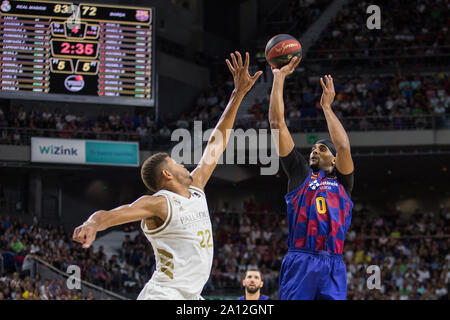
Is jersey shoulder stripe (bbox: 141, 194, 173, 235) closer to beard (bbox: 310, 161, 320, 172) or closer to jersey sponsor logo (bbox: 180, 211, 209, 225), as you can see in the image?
jersey sponsor logo (bbox: 180, 211, 209, 225)

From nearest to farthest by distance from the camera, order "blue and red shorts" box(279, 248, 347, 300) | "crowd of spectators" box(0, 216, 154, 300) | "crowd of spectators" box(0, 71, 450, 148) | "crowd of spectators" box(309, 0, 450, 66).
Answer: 1. "blue and red shorts" box(279, 248, 347, 300)
2. "crowd of spectators" box(0, 216, 154, 300)
3. "crowd of spectators" box(0, 71, 450, 148)
4. "crowd of spectators" box(309, 0, 450, 66)

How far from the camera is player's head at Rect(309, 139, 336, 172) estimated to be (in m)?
5.58

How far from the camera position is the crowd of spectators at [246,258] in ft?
57.3

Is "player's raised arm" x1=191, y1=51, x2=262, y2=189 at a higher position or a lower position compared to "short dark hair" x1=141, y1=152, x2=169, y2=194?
higher

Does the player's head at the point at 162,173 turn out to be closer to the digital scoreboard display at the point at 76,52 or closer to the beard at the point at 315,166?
the beard at the point at 315,166

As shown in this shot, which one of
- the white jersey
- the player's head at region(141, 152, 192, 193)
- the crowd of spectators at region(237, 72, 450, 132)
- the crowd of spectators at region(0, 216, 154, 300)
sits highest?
the crowd of spectators at region(237, 72, 450, 132)

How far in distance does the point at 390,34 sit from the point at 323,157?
20.0 metres

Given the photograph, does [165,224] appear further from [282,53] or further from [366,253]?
[366,253]

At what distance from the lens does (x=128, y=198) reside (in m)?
26.1

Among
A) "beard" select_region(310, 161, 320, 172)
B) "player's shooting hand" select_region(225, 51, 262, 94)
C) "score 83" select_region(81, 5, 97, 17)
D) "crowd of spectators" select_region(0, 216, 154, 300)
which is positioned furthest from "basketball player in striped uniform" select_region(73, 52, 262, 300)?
"score 83" select_region(81, 5, 97, 17)

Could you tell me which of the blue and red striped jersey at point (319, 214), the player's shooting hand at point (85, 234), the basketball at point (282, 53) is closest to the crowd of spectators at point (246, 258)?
the basketball at point (282, 53)

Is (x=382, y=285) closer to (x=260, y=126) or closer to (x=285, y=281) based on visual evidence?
(x=260, y=126)

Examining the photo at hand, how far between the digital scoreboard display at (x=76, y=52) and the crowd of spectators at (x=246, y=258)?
4247mm

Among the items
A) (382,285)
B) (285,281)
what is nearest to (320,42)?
(382,285)
